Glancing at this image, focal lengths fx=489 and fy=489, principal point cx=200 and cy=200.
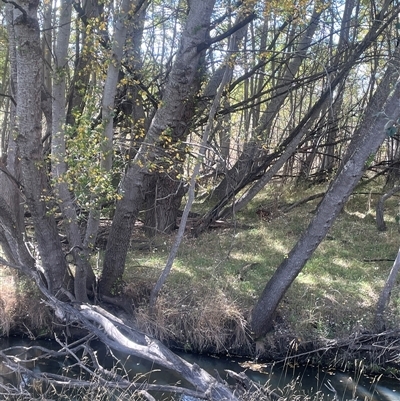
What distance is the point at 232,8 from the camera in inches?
287

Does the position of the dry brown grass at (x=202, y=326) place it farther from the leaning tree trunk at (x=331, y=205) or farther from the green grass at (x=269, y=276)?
the leaning tree trunk at (x=331, y=205)

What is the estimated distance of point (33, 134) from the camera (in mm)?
6801

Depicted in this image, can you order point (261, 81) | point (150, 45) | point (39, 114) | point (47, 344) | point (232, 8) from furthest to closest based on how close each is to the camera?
point (261, 81)
point (150, 45)
point (47, 344)
point (232, 8)
point (39, 114)

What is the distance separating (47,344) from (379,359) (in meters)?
5.47

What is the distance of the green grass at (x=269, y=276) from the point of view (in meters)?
8.04

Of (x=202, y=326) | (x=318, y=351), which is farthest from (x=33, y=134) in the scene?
(x=318, y=351)

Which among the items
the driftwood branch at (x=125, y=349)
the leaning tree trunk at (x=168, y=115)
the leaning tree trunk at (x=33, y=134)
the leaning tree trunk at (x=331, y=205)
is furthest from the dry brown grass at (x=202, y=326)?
the leaning tree trunk at (x=33, y=134)

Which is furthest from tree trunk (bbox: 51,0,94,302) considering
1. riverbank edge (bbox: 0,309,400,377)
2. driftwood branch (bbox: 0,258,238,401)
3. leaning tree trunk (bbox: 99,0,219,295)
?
riverbank edge (bbox: 0,309,400,377)

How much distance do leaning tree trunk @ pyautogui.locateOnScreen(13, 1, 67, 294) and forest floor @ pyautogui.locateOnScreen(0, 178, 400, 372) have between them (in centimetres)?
129

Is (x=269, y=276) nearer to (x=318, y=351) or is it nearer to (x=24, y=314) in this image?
(x=318, y=351)

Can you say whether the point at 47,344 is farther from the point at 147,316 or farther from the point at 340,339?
the point at 340,339

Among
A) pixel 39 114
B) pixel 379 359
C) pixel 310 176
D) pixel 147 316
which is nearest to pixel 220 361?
pixel 147 316

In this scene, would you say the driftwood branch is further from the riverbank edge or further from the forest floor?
the forest floor

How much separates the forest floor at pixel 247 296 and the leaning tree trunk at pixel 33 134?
1292 millimetres
